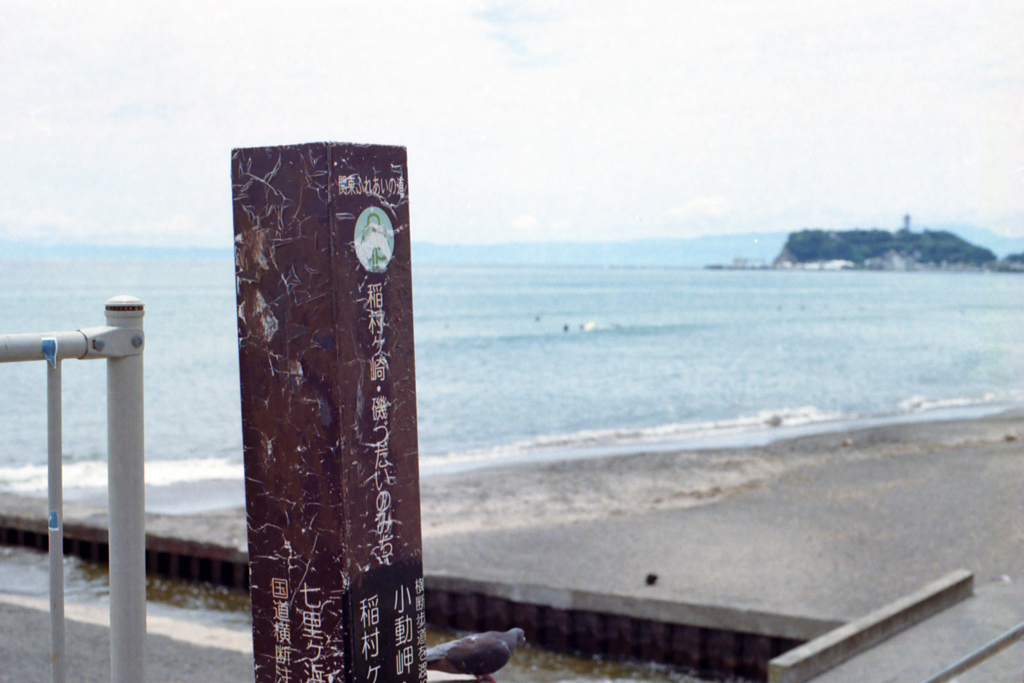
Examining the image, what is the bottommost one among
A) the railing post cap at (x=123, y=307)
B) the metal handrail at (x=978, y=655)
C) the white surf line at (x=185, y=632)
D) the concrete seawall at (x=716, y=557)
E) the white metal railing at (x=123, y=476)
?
the concrete seawall at (x=716, y=557)

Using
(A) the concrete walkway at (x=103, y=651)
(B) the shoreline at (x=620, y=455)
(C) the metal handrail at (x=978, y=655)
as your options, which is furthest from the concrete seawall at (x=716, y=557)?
(A) the concrete walkway at (x=103, y=651)

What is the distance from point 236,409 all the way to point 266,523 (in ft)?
99.7

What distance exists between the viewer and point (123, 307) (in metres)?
2.30

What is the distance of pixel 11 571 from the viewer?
31.1 feet

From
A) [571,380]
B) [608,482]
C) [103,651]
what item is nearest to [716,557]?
[103,651]

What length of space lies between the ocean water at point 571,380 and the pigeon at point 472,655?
7.82 feet

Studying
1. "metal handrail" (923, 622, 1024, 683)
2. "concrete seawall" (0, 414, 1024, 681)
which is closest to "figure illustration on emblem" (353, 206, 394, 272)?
"metal handrail" (923, 622, 1024, 683)

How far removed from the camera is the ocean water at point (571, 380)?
23391 mm

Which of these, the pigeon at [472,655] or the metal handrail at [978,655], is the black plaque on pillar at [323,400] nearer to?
the pigeon at [472,655]

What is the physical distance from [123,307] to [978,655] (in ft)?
12.6

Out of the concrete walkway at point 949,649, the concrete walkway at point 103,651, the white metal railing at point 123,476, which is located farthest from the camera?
the concrete walkway at point 103,651

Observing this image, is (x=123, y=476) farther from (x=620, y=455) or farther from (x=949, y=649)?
(x=620, y=455)

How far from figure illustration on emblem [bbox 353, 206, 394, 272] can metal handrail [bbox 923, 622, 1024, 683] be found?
2.91m

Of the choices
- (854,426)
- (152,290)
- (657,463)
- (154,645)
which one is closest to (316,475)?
(154,645)
